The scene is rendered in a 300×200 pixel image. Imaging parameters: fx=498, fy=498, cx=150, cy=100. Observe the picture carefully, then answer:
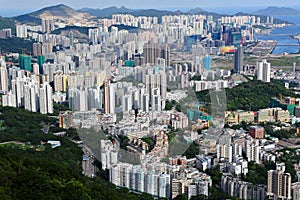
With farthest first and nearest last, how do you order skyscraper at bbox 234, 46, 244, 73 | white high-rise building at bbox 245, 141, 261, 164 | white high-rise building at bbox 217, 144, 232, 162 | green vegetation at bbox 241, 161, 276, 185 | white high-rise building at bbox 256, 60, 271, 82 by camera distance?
skyscraper at bbox 234, 46, 244, 73 → white high-rise building at bbox 256, 60, 271, 82 → white high-rise building at bbox 245, 141, 261, 164 → white high-rise building at bbox 217, 144, 232, 162 → green vegetation at bbox 241, 161, 276, 185

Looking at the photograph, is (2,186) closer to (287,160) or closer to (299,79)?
(287,160)

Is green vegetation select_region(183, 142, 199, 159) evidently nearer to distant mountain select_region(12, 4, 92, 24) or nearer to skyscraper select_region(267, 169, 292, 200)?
skyscraper select_region(267, 169, 292, 200)

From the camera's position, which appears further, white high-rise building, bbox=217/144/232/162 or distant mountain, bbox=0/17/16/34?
distant mountain, bbox=0/17/16/34

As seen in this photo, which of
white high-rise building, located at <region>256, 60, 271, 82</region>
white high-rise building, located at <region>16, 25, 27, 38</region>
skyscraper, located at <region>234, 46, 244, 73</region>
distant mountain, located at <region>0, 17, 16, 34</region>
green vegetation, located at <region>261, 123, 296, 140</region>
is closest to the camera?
green vegetation, located at <region>261, 123, 296, 140</region>

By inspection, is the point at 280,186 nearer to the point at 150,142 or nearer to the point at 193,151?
the point at 193,151

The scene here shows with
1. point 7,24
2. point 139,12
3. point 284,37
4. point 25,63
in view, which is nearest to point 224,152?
point 25,63

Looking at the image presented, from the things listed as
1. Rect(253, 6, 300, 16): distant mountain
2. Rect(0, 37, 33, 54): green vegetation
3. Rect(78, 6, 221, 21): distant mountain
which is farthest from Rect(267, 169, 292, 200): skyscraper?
Rect(253, 6, 300, 16): distant mountain

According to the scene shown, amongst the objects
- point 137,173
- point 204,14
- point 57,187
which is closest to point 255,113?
point 137,173
